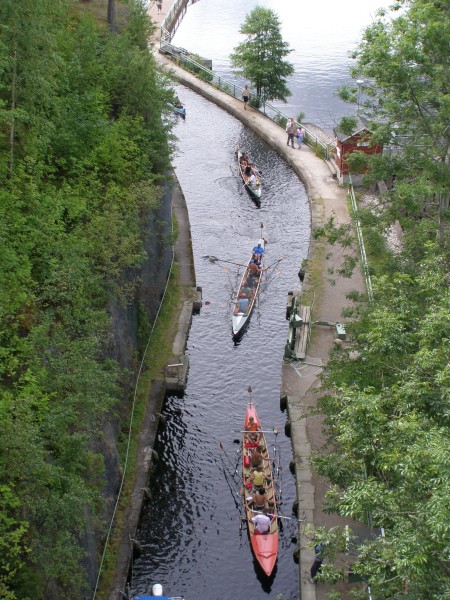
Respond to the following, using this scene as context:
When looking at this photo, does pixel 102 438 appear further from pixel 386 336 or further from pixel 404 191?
pixel 404 191

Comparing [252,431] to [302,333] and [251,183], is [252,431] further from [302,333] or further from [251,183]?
[251,183]

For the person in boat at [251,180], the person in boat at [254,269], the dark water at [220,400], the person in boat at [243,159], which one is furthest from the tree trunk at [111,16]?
the person in boat at [254,269]

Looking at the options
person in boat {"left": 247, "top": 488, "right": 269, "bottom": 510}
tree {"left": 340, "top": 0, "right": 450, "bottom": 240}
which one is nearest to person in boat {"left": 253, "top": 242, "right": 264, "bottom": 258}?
tree {"left": 340, "top": 0, "right": 450, "bottom": 240}

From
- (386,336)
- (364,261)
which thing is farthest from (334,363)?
(364,261)

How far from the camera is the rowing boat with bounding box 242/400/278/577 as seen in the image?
26.0 m

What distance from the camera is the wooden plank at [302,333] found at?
36.2 m

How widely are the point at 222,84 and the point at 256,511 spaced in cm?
5589

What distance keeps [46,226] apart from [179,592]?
13.7 meters

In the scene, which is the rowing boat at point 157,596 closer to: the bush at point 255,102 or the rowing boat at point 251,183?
the rowing boat at point 251,183

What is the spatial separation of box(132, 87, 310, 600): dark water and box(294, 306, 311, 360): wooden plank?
1.16 metres

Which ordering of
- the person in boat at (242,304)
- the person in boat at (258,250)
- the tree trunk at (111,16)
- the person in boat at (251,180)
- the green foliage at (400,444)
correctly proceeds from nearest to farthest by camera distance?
the green foliage at (400,444), the person in boat at (242,304), the person in boat at (258,250), the tree trunk at (111,16), the person in boat at (251,180)

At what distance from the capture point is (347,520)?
26594mm

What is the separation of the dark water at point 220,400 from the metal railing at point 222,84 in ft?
12.6

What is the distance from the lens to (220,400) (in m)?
34.3
